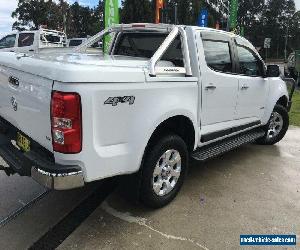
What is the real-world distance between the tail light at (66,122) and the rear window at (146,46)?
1689 millimetres

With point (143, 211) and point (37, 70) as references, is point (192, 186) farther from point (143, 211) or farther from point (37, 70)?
point (37, 70)

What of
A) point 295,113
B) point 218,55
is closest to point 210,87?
point 218,55

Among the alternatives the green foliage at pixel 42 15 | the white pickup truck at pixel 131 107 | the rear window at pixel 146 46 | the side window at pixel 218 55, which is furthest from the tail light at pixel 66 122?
the green foliage at pixel 42 15

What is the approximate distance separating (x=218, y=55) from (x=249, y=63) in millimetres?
979

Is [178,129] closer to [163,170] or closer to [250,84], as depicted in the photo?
[163,170]

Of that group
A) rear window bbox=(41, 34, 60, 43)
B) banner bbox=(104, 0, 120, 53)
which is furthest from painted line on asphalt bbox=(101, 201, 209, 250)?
rear window bbox=(41, 34, 60, 43)

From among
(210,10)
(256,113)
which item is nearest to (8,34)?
(256,113)

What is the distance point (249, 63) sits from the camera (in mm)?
5695

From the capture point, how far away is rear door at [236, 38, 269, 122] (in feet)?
17.6

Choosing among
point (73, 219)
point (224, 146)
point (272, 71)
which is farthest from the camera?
point (272, 71)

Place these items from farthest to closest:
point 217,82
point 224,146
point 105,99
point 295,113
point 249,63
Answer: point 295,113
point 249,63
point 224,146
point 217,82
point 105,99

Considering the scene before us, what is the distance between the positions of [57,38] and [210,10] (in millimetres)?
53135

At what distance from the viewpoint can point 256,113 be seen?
19.5 feet

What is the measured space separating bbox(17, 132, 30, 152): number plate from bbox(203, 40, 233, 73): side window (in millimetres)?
2208
